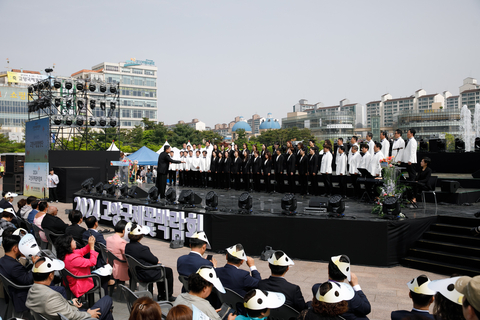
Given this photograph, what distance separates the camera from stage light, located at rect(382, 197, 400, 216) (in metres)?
8.12

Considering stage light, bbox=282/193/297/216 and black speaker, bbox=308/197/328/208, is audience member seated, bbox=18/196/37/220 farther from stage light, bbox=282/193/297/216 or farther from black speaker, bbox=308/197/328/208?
black speaker, bbox=308/197/328/208

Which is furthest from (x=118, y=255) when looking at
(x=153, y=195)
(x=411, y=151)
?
(x=411, y=151)

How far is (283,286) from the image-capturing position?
12.7 feet

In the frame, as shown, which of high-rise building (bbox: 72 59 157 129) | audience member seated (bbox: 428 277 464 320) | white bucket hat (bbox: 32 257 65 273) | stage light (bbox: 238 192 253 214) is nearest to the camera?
audience member seated (bbox: 428 277 464 320)

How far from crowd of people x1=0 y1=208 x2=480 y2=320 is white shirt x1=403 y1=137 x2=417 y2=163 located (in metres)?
7.96

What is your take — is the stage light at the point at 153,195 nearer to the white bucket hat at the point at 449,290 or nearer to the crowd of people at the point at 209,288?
the crowd of people at the point at 209,288

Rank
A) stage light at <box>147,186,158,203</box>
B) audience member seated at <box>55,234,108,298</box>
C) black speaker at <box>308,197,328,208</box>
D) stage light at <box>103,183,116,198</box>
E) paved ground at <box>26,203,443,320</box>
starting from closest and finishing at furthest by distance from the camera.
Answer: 1. audience member seated at <box>55,234,108,298</box>
2. paved ground at <box>26,203,443,320</box>
3. black speaker at <box>308,197,328,208</box>
4. stage light at <box>147,186,158,203</box>
5. stage light at <box>103,183,116,198</box>

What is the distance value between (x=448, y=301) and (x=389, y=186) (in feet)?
23.4

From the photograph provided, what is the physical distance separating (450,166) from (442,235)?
885cm

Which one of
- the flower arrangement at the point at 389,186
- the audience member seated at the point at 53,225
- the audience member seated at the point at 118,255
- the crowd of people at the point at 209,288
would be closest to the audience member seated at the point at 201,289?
the crowd of people at the point at 209,288

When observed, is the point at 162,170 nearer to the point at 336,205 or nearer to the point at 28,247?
the point at 336,205

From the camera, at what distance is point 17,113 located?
287 ft

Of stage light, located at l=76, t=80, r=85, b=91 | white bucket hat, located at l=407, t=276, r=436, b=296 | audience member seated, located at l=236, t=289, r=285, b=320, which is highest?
stage light, located at l=76, t=80, r=85, b=91

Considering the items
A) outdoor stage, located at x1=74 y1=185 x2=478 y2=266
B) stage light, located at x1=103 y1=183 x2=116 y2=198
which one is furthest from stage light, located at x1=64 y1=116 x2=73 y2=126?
outdoor stage, located at x1=74 y1=185 x2=478 y2=266
